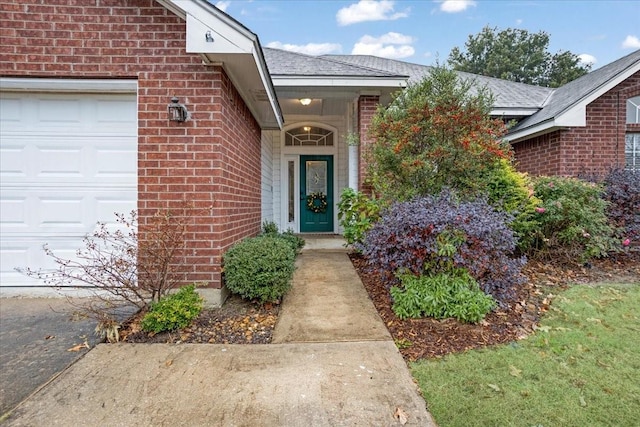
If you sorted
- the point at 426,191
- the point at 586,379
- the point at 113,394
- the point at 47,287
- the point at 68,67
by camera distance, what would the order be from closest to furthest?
the point at 113,394
the point at 586,379
the point at 68,67
the point at 47,287
the point at 426,191

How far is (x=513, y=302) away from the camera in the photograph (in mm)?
3906

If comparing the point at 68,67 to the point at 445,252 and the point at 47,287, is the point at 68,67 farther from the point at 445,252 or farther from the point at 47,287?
the point at 445,252

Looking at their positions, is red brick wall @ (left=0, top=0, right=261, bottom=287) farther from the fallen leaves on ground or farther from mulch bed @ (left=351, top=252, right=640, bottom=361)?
mulch bed @ (left=351, top=252, right=640, bottom=361)

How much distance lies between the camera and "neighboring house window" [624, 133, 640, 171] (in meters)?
7.46

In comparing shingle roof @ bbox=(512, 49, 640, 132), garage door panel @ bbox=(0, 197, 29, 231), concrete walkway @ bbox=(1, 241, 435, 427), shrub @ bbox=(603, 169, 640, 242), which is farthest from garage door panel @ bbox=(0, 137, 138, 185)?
shingle roof @ bbox=(512, 49, 640, 132)

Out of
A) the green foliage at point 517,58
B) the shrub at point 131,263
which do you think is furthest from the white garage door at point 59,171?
the green foliage at point 517,58

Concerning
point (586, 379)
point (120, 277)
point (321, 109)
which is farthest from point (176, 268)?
point (321, 109)

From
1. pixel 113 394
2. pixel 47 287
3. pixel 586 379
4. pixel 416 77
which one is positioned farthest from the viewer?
pixel 416 77

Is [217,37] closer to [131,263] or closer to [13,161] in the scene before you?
[131,263]

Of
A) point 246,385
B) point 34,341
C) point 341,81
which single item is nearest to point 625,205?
point 341,81

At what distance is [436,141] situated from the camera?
4.72 m

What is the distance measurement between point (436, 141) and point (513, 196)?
5.36ft

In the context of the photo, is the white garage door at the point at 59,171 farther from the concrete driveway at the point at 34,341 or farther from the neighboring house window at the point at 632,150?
the neighboring house window at the point at 632,150

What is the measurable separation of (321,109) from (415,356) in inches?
283
